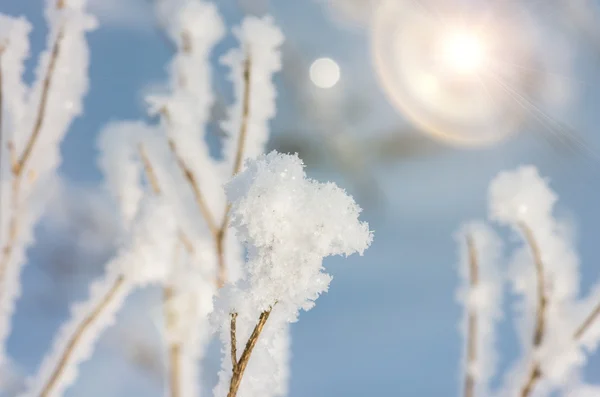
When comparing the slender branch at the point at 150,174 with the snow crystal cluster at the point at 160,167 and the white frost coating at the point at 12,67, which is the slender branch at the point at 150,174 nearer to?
the snow crystal cluster at the point at 160,167

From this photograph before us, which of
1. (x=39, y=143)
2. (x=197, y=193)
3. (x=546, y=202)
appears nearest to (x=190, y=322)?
(x=197, y=193)

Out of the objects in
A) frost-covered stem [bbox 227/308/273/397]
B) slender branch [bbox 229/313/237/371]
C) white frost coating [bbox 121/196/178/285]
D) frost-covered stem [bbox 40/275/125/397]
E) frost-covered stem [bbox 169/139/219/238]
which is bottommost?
frost-covered stem [bbox 227/308/273/397]

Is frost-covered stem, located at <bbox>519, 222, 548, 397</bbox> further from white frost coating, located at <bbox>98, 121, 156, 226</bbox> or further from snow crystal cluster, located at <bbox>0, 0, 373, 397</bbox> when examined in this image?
white frost coating, located at <bbox>98, 121, 156, 226</bbox>

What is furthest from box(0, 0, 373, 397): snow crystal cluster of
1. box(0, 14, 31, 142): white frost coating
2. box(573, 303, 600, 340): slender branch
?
box(573, 303, 600, 340): slender branch

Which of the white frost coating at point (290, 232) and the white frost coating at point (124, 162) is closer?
the white frost coating at point (290, 232)

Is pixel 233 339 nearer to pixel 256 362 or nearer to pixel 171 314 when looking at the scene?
pixel 256 362

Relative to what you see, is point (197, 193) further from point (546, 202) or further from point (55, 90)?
point (546, 202)

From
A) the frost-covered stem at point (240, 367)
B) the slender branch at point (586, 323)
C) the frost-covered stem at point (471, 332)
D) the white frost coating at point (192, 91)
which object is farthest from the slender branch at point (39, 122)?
the slender branch at point (586, 323)
